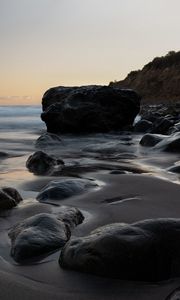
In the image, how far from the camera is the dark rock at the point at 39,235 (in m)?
2.40

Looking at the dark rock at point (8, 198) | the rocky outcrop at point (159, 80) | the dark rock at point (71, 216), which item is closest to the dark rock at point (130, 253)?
the dark rock at point (71, 216)

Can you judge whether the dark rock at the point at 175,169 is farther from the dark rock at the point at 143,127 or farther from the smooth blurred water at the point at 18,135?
the dark rock at the point at 143,127

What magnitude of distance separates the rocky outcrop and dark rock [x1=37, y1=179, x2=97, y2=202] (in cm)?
3055

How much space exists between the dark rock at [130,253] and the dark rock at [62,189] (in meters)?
1.37

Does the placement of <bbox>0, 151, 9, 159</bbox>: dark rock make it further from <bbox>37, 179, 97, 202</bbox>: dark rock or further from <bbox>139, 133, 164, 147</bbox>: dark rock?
<bbox>37, 179, 97, 202</bbox>: dark rock

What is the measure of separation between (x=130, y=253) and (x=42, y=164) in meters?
3.36

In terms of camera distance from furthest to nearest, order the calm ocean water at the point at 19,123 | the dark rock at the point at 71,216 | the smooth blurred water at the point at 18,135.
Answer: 1. the calm ocean water at the point at 19,123
2. the smooth blurred water at the point at 18,135
3. the dark rock at the point at 71,216

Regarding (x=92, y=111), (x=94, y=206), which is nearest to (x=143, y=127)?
(x=92, y=111)

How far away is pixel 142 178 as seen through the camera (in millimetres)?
4512

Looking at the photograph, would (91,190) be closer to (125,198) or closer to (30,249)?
(125,198)

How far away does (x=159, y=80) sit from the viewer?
40344 mm

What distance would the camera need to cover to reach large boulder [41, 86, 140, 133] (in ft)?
38.3

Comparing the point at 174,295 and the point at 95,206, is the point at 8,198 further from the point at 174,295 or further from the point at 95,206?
the point at 174,295

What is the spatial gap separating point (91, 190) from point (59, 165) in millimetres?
1708
